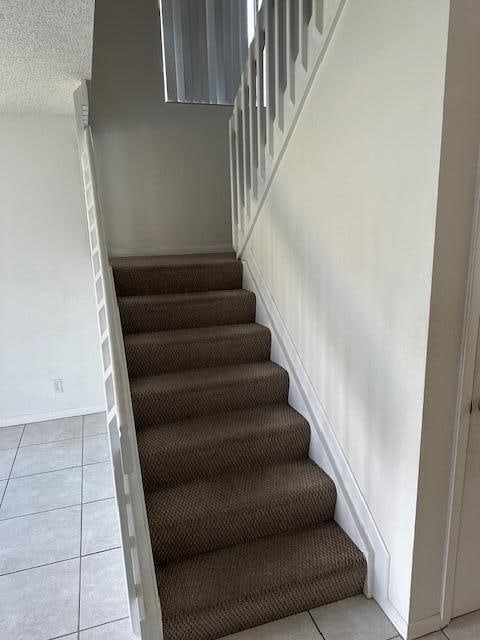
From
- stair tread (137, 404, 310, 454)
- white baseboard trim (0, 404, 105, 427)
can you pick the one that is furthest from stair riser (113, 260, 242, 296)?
white baseboard trim (0, 404, 105, 427)

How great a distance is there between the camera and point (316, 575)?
5.32 ft

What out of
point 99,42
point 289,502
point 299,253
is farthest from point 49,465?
point 99,42

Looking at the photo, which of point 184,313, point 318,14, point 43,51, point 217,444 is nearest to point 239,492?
point 217,444

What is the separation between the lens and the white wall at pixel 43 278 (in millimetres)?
3039

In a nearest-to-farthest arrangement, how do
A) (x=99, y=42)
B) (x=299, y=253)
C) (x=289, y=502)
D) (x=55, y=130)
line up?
(x=289, y=502) < (x=299, y=253) < (x=55, y=130) < (x=99, y=42)

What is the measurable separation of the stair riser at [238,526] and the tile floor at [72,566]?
297mm

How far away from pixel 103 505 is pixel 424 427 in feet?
5.63

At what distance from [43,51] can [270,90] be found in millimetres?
1109

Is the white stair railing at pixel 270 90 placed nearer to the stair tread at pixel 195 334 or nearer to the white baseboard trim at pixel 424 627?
the stair tread at pixel 195 334

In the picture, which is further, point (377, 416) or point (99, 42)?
point (99, 42)

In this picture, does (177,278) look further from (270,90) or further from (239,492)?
(239,492)

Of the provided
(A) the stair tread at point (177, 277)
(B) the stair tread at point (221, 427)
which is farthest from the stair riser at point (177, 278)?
(B) the stair tread at point (221, 427)

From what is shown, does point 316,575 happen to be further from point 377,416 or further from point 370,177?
point 370,177

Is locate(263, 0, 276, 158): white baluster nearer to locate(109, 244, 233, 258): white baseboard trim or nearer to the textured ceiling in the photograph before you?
the textured ceiling
